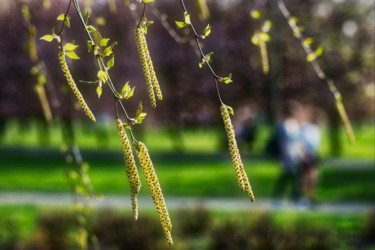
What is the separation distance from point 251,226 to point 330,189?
8154mm

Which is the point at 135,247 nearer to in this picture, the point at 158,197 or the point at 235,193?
the point at 158,197

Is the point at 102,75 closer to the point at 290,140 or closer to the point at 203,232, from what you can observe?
the point at 203,232

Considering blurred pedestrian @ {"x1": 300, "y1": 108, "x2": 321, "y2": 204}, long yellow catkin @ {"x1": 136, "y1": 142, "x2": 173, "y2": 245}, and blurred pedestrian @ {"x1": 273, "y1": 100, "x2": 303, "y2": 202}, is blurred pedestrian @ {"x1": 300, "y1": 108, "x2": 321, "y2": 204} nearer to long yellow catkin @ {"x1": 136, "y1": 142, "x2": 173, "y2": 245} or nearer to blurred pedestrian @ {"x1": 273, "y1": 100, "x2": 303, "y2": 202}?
blurred pedestrian @ {"x1": 273, "y1": 100, "x2": 303, "y2": 202}

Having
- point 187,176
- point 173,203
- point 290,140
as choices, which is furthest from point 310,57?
point 187,176

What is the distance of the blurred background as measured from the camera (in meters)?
7.63

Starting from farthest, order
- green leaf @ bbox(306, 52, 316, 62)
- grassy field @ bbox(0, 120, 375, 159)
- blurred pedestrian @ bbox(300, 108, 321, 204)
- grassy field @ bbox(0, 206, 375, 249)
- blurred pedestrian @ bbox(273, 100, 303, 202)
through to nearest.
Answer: grassy field @ bbox(0, 120, 375, 159)
blurred pedestrian @ bbox(300, 108, 321, 204)
blurred pedestrian @ bbox(273, 100, 303, 202)
grassy field @ bbox(0, 206, 375, 249)
green leaf @ bbox(306, 52, 316, 62)

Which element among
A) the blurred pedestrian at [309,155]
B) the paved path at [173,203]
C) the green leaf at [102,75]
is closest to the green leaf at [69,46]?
the green leaf at [102,75]

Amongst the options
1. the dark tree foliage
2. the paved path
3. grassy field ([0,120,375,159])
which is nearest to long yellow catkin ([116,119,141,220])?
the paved path

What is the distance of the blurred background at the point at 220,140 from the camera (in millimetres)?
7629

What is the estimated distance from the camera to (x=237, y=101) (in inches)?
902

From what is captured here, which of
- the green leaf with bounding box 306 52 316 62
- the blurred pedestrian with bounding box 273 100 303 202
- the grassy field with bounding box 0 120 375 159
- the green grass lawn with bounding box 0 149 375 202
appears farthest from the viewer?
the grassy field with bounding box 0 120 375 159

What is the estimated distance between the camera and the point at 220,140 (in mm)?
29562

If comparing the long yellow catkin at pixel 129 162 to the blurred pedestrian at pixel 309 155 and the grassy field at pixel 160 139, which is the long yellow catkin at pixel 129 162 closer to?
the blurred pedestrian at pixel 309 155

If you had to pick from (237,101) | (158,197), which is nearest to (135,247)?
(158,197)
